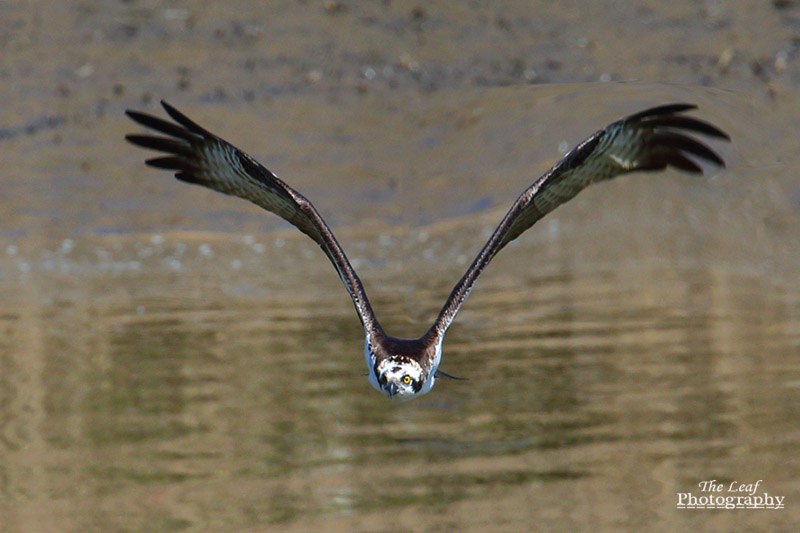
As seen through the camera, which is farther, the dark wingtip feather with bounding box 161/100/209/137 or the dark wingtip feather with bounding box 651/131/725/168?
the dark wingtip feather with bounding box 651/131/725/168

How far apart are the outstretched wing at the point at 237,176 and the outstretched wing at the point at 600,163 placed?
0.65m

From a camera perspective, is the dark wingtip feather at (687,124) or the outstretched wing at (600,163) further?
the outstretched wing at (600,163)

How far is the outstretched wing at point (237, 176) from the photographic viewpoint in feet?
27.3

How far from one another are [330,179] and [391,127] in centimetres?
150

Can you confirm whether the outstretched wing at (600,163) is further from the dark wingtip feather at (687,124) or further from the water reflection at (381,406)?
the water reflection at (381,406)

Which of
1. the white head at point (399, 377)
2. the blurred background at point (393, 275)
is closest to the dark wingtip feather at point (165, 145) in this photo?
the white head at point (399, 377)

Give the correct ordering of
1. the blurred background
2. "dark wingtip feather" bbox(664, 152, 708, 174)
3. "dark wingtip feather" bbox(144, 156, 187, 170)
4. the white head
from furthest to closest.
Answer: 1. the blurred background
2. "dark wingtip feather" bbox(144, 156, 187, 170)
3. "dark wingtip feather" bbox(664, 152, 708, 174)
4. the white head

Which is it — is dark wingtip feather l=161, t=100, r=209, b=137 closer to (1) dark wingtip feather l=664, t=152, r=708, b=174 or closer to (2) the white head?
(2) the white head

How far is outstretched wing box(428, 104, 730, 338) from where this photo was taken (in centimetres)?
814

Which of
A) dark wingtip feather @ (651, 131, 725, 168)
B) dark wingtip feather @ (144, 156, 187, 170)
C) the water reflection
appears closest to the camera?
dark wingtip feather @ (651, 131, 725, 168)

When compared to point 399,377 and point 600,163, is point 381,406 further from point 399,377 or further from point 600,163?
point 399,377

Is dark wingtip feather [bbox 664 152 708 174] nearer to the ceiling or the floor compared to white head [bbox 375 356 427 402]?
nearer to the ceiling

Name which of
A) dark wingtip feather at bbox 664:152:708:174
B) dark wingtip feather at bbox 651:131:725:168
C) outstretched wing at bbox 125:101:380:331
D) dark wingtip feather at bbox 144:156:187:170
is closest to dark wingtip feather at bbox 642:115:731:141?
dark wingtip feather at bbox 651:131:725:168

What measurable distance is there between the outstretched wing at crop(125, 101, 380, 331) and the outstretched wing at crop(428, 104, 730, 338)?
2.14ft
